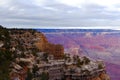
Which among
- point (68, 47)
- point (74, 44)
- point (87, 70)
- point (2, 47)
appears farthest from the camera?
point (74, 44)

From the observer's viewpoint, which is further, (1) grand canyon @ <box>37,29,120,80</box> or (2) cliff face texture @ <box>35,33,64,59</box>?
(1) grand canyon @ <box>37,29,120,80</box>

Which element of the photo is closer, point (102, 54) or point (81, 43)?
point (102, 54)

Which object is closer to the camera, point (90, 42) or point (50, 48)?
point (50, 48)

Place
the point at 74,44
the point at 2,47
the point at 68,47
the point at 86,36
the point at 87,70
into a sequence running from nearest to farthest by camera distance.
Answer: the point at 2,47
the point at 87,70
the point at 68,47
the point at 74,44
the point at 86,36

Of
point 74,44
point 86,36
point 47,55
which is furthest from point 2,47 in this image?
point 86,36

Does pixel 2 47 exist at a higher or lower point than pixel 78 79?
higher

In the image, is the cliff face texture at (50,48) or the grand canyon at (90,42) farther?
the grand canyon at (90,42)

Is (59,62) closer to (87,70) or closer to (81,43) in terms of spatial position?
(87,70)

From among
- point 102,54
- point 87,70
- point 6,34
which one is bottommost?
point 102,54
